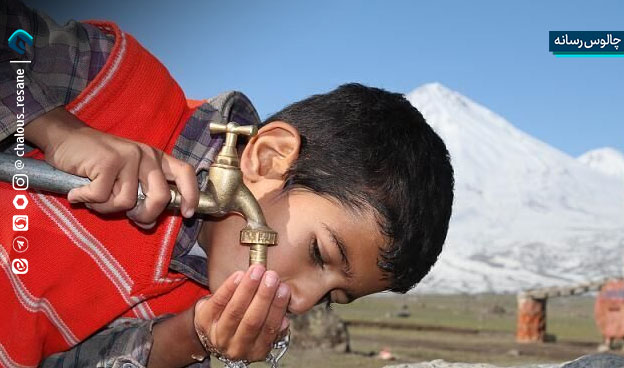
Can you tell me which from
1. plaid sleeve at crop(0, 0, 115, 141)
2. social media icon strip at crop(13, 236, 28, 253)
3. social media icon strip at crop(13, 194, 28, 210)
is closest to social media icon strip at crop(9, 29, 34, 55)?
plaid sleeve at crop(0, 0, 115, 141)

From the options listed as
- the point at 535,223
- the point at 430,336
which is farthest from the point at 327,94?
the point at 535,223

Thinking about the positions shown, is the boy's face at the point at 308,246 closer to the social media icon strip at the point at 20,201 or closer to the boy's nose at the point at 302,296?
the boy's nose at the point at 302,296

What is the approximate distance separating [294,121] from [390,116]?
0.96 ft

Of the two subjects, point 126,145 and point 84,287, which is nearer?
point 126,145

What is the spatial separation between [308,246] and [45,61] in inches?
35.1

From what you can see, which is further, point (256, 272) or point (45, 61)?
point (45, 61)

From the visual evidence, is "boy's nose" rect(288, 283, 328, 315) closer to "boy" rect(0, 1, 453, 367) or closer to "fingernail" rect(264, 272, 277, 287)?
"boy" rect(0, 1, 453, 367)

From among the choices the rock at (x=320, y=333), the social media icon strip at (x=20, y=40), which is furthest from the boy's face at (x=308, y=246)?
the rock at (x=320, y=333)

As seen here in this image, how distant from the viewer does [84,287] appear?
2.45m

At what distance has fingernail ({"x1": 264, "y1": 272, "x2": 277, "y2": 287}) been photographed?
2006mm

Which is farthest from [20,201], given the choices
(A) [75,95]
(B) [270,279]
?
(B) [270,279]

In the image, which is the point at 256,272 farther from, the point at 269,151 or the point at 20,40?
the point at 20,40

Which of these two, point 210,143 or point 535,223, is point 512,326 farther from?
point 535,223

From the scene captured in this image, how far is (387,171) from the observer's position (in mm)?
2256
